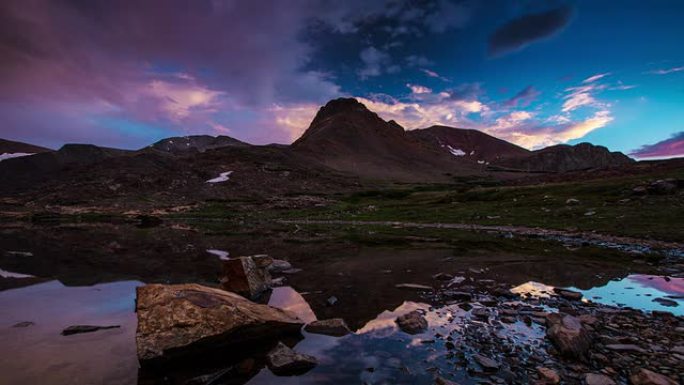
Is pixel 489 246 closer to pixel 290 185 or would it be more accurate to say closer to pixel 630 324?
pixel 630 324

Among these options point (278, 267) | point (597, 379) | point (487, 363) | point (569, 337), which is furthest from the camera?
point (278, 267)

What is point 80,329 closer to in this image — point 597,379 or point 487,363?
point 487,363

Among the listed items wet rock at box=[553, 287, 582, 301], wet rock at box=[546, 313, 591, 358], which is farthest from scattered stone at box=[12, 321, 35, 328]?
wet rock at box=[553, 287, 582, 301]

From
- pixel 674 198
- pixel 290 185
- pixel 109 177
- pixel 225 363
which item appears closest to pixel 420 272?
pixel 225 363

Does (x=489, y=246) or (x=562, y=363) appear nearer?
(x=562, y=363)

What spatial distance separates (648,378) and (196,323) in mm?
9612

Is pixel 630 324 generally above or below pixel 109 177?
below

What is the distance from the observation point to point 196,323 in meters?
9.39

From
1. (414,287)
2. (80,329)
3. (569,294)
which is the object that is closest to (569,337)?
(569,294)

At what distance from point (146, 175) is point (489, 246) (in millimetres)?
147561

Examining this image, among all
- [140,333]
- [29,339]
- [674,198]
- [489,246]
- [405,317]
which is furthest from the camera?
[674,198]

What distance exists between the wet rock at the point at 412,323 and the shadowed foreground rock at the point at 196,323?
9.83ft

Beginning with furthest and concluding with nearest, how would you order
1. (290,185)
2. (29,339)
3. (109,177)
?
(290,185), (109,177), (29,339)

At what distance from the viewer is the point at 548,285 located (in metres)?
16.7
